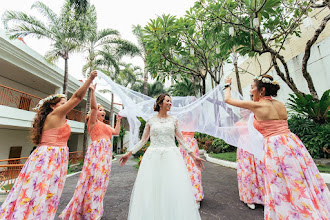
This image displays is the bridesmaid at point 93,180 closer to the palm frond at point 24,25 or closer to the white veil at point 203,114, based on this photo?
→ the white veil at point 203,114

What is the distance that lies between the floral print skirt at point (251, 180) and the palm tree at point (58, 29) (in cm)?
951

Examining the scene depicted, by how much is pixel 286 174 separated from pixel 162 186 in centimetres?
124

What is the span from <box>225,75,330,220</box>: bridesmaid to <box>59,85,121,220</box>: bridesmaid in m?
2.11

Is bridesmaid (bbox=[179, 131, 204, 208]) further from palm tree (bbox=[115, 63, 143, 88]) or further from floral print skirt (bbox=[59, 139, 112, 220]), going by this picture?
palm tree (bbox=[115, 63, 143, 88])

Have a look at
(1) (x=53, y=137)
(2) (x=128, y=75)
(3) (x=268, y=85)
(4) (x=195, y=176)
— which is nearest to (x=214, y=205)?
(4) (x=195, y=176)

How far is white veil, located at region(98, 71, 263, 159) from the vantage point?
290cm

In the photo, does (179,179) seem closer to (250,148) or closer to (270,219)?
(270,219)

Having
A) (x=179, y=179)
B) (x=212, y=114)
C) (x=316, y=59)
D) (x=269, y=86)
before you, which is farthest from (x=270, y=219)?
(x=316, y=59)

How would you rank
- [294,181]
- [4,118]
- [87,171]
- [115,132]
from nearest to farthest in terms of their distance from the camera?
1. [294,181]
2. [87,171]
3. [115,132]
4. [4,118]

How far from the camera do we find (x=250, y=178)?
2865mm

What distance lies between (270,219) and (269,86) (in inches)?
53.8

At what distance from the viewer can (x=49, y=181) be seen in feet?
5.53

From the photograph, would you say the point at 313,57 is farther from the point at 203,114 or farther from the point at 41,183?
the point at 41,183

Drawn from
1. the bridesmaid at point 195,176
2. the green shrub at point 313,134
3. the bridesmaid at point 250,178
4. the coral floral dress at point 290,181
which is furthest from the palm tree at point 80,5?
the green shrub at point 313,134
